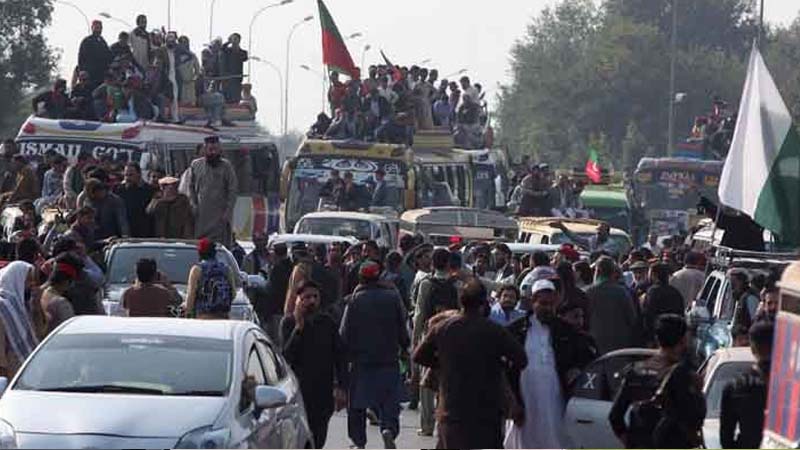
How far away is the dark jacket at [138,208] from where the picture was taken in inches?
1089

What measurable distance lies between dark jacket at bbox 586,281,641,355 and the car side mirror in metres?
6.83

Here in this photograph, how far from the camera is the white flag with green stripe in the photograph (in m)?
14.5

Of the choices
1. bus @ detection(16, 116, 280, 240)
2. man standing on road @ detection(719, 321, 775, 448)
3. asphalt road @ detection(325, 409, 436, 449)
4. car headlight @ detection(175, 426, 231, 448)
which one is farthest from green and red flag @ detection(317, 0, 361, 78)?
man standing on road @ detection(719, 321, 775, 448)

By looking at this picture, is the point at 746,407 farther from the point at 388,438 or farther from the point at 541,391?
the point at 388,438

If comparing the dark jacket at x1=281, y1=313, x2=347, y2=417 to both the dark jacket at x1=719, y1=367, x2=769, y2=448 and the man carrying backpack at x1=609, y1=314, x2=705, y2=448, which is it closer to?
the man carrying backpack at x1=609, y1=314, x2=705, y2=448

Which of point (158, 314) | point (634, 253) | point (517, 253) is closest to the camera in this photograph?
point (158, 314)

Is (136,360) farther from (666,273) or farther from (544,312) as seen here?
(666,273)

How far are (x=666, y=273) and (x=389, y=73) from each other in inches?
1080

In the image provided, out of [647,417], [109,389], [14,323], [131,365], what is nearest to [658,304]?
[14,323]

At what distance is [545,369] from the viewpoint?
622 inches

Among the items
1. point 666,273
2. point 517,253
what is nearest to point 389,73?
point 517,253

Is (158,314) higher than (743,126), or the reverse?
(743,126)

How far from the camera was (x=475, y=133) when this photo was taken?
2080 inches

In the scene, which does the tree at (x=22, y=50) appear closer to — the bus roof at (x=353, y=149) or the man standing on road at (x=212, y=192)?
the bus roof at (x=353, y=149)
